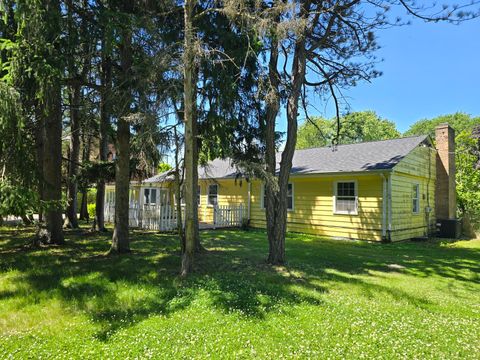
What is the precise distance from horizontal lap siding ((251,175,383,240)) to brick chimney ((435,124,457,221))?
18.6ft

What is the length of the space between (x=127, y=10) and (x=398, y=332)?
29.7ft

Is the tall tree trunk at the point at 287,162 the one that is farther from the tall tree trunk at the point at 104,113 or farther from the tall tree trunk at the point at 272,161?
the tall tree trunk at the point at 104,113

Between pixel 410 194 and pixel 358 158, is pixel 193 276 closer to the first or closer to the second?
pixel 358 158

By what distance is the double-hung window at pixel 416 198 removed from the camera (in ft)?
48.6

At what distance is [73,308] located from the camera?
496 centimetres

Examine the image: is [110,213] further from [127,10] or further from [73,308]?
[73,308]

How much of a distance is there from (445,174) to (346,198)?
6424 millimetres

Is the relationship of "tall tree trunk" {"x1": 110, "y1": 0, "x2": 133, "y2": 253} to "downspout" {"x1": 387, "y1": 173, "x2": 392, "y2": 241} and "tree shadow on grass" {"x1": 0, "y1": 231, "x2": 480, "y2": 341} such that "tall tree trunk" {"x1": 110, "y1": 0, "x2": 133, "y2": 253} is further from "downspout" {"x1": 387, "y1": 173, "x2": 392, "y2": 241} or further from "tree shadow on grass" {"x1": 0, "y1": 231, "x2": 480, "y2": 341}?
"downspout" {"x1": 387, "y1": 173, "x2": 392, "y2": 241}

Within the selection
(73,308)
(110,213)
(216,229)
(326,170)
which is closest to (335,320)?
(73,308)

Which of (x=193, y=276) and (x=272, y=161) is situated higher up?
Result: (x=272, y=161)

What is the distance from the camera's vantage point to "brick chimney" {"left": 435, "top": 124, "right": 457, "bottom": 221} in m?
16.2

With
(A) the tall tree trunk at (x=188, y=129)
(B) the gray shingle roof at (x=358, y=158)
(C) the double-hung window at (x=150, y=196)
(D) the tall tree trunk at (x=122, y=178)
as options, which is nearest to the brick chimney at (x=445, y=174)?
(B) the gray shingle roof at (x=358, y=158)

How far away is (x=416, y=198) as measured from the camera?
15047 mm

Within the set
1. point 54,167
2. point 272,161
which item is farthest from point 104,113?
point 272,161
